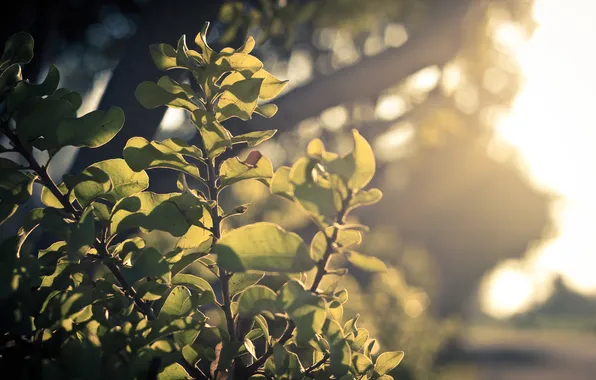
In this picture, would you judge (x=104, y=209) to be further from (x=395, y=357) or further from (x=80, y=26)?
(x=80, y=26)

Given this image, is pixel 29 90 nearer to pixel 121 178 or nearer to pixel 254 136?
pixel 121 178

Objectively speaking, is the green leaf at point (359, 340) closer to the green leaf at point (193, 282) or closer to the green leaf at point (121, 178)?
the green leaf at point (193, 282)

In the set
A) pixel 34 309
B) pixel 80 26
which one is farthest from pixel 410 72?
pixel 80 26

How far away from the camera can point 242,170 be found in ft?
3.91

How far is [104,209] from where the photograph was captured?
1.17 meters

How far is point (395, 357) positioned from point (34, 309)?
86cm

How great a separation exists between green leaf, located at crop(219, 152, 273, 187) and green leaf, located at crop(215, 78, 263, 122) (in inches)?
4.3

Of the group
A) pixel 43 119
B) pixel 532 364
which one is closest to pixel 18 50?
pixel 43 119

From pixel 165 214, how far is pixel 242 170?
0.22 metres

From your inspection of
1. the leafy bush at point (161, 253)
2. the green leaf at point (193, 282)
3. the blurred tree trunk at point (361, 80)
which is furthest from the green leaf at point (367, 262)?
the blurred tree trunk at point (361, 80)

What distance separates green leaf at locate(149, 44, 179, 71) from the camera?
45.8 inches

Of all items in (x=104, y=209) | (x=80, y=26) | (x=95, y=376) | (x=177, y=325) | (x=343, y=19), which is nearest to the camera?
(x=95, y=376)

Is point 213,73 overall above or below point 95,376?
above

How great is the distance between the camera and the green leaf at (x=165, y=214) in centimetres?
108
